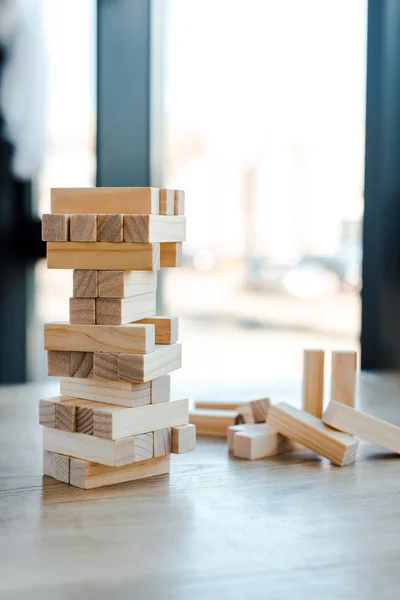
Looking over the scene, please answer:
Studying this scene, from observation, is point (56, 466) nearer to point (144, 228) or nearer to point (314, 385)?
point (144, 228)

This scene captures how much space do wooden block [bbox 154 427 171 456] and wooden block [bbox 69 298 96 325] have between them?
21cm

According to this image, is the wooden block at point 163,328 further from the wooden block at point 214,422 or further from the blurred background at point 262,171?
the blurred background at point 262,171

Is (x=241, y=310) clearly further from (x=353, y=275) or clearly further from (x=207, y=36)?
(x=207, y=36)

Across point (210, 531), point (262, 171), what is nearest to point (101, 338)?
point (210, 531)

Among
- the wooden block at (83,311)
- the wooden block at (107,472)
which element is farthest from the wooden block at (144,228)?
the wooden block at (107,472)

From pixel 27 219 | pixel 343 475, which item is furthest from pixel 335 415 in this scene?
pixel 27 219

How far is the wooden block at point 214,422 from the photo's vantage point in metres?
1.55

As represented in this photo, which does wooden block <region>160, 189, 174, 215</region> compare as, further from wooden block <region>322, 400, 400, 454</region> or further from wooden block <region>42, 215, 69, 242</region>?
wooden block <region>322, 400, 400, 454</region>

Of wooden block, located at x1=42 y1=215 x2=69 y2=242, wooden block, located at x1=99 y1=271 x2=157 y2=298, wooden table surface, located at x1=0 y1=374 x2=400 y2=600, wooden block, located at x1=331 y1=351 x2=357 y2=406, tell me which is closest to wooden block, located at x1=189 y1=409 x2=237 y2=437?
wooden table surface, located at x1=0 y1=374 x2=400 y2=600

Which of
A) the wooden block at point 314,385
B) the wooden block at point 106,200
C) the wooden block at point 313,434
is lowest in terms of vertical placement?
the wooden block at point 313,434

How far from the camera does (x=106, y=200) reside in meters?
1.24

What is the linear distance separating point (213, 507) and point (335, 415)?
0.37 metres

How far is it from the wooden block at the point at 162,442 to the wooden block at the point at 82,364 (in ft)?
0.47

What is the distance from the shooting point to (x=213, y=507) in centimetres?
114
